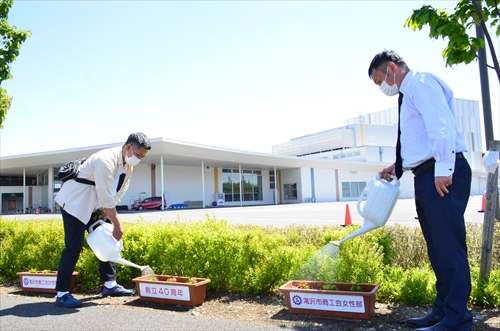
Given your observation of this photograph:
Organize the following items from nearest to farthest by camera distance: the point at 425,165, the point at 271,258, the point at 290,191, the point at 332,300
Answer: the point at 425,165, the point at 332,300, the point at 271,258, the point at 290,191

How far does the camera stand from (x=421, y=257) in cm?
465

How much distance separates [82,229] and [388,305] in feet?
10.4

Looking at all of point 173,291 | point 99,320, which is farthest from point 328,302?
point 99,320

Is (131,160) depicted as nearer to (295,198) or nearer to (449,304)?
(449,304)

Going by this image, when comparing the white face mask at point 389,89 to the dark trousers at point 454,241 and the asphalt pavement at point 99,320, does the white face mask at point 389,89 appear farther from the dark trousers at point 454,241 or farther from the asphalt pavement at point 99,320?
the asphalt pavement at point 99,320

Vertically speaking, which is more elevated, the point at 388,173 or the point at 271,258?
the point at 388,173

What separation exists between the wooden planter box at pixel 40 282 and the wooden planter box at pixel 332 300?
8.95ft

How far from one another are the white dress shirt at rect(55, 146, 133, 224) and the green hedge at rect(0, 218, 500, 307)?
2.83ft

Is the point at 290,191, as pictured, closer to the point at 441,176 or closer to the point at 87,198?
the point at 87,198

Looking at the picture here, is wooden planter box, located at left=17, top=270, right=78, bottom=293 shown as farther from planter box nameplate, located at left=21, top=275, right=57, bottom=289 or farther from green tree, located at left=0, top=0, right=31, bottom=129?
green tree, located at left=0, top=0, right=31, bottom=129

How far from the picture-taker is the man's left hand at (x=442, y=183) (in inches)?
96.6

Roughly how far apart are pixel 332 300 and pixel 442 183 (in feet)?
4.52

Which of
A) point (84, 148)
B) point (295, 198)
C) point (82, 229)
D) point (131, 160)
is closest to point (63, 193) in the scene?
point (82, 229)

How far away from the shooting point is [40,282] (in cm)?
460
